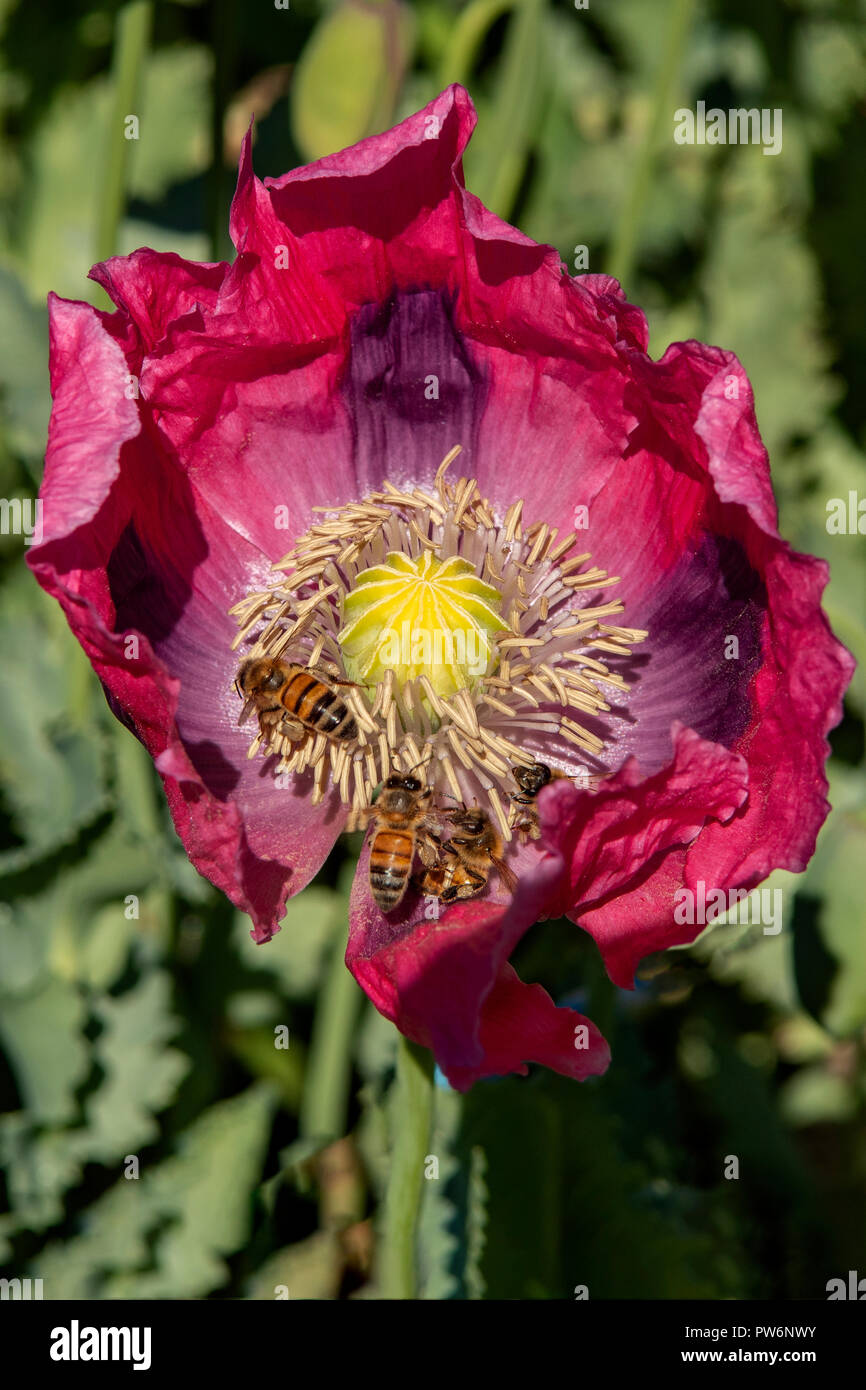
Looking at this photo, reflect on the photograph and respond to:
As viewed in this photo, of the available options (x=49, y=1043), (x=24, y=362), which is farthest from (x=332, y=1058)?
(x=24, y=362)

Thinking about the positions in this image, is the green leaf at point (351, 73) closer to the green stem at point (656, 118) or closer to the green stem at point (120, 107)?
the green stem at point (120, 107)

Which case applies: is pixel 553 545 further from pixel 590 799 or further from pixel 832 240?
pixel 832 240

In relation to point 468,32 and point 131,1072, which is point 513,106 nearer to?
point 468,32

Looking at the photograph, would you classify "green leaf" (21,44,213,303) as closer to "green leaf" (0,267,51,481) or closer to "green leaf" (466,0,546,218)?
"green leaf" (0,267,51,481)

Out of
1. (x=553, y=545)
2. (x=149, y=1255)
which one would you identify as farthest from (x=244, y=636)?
(x=149, y=1255)

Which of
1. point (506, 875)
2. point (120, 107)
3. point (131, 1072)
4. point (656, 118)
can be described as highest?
point (656, 118)
